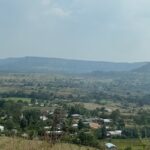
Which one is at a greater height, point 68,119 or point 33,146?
point 68,119

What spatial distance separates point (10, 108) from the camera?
53281mm

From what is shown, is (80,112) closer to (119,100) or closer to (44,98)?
(44,98)

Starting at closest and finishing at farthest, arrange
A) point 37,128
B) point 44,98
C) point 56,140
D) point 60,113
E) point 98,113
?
point 60,113, point 56,140, point 37,128, point 98,113, point 44,98

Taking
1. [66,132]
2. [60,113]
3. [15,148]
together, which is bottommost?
→ [15,148]

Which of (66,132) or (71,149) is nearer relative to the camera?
(66,132)

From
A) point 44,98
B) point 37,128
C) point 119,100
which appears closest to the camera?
point 37,128

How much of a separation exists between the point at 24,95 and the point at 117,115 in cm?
3349

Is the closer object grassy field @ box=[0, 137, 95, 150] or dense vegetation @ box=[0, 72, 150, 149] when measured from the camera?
dense vegetation @ box=[0, 72, 150, 149]

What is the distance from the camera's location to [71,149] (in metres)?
5.22

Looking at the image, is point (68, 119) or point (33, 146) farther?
point (68, 119)

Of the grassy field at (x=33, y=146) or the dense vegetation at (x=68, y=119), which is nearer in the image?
the dense vegetation at (x=68, y=119)

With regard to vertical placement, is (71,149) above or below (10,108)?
above

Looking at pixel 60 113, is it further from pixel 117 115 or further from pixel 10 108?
pixel 117 115

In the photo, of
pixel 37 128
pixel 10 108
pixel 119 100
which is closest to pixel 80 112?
pixel 10 108
